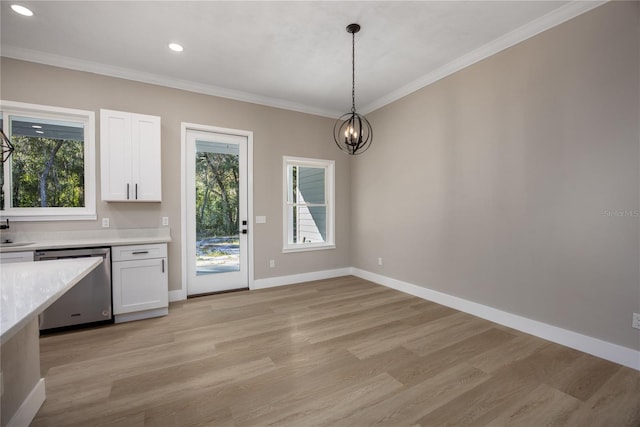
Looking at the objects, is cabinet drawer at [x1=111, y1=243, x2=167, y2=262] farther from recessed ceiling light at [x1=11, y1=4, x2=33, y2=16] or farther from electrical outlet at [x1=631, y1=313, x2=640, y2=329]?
electrical outlet at [x1=631, y1=313, x2=640, y2=329]

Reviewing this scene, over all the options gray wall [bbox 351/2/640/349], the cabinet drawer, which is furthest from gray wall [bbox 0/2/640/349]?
the cabinet drawer

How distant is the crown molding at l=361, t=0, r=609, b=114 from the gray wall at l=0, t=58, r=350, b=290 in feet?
5.68

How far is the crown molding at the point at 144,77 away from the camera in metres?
3.20

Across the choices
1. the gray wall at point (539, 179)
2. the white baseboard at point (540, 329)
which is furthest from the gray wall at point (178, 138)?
the white baseboard at point (540, 329)

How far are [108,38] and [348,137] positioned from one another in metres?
2.70

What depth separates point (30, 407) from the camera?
170 cm

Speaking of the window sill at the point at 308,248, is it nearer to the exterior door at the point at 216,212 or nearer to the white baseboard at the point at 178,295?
the exterior door at the point at 216,212

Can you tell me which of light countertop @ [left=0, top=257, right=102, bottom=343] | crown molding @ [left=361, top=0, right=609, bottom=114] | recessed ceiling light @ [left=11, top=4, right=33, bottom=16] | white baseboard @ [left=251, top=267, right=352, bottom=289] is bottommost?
white baseboard @ [left=251, top=267, right=352, bottom=289]

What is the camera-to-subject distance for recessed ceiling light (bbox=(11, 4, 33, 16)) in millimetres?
2508

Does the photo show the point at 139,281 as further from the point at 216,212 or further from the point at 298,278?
the point at 298,278

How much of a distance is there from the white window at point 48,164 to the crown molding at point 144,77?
1.73ft

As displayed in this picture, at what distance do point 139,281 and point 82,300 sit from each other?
53cm

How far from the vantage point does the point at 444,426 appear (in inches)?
66.9

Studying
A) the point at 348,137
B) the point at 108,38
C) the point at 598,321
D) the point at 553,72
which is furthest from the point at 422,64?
the point at 108,38
